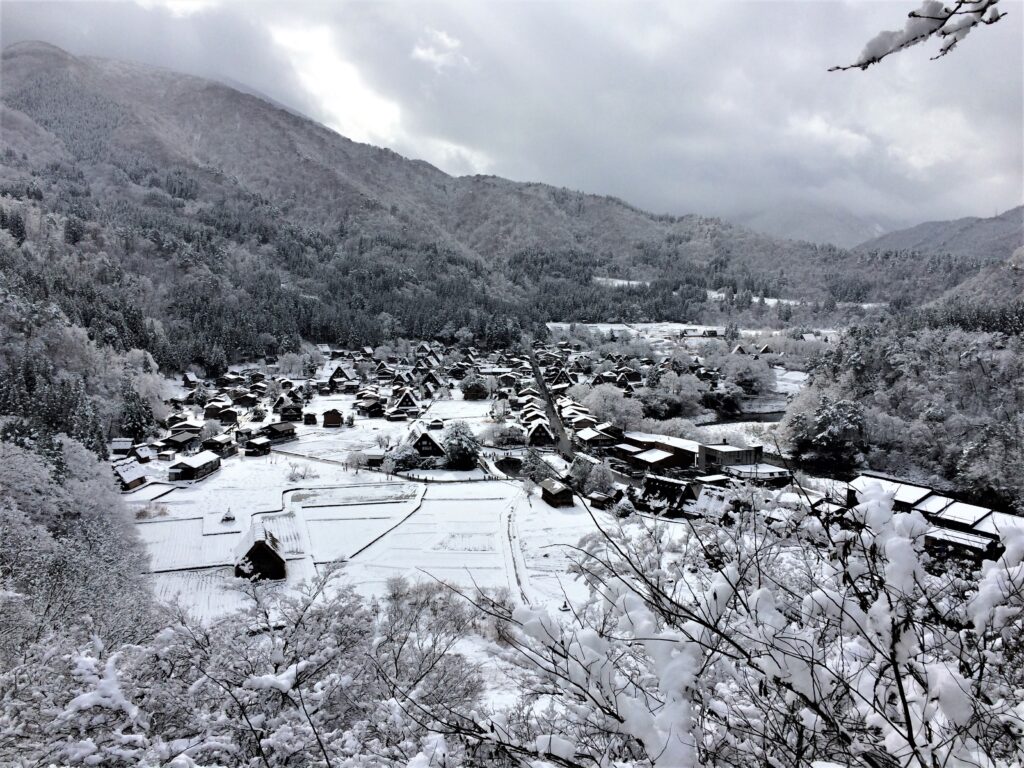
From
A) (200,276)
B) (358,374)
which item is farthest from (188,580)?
(200,276)

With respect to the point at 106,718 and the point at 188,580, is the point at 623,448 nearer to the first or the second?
the point at 188,580

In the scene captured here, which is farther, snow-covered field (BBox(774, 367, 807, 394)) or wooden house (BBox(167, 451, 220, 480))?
snow-covered field (BBox(774, 367, 807, 394))

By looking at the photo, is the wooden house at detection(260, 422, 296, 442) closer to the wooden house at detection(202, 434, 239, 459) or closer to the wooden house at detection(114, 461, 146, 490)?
the wooden house at detection(202, 434, 239, 459)

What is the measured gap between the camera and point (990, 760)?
1592 millimetres

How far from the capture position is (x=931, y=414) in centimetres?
2872

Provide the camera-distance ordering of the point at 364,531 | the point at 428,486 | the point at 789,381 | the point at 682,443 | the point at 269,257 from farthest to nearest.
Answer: the point at 269,257, the point at 789,381, the point at 682,443, the point at 428,486, the point at 364,531

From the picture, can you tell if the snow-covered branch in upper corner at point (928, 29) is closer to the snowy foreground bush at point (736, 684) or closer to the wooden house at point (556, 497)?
the snowy foreground bush at point (736, 684)

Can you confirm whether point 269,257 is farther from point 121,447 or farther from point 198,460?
point 198,460

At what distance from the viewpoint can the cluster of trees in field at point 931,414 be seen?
23.1 metres

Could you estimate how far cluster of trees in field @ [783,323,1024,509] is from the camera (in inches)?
910

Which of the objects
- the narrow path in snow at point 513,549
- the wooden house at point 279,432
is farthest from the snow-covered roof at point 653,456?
the wooden house at point 279,432

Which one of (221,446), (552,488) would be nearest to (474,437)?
(552,488)

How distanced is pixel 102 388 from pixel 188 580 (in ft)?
80.7

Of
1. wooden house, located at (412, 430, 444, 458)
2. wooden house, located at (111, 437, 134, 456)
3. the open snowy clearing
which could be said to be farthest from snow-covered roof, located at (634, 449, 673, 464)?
wooden house, located at (111, 437, 134, 456)
